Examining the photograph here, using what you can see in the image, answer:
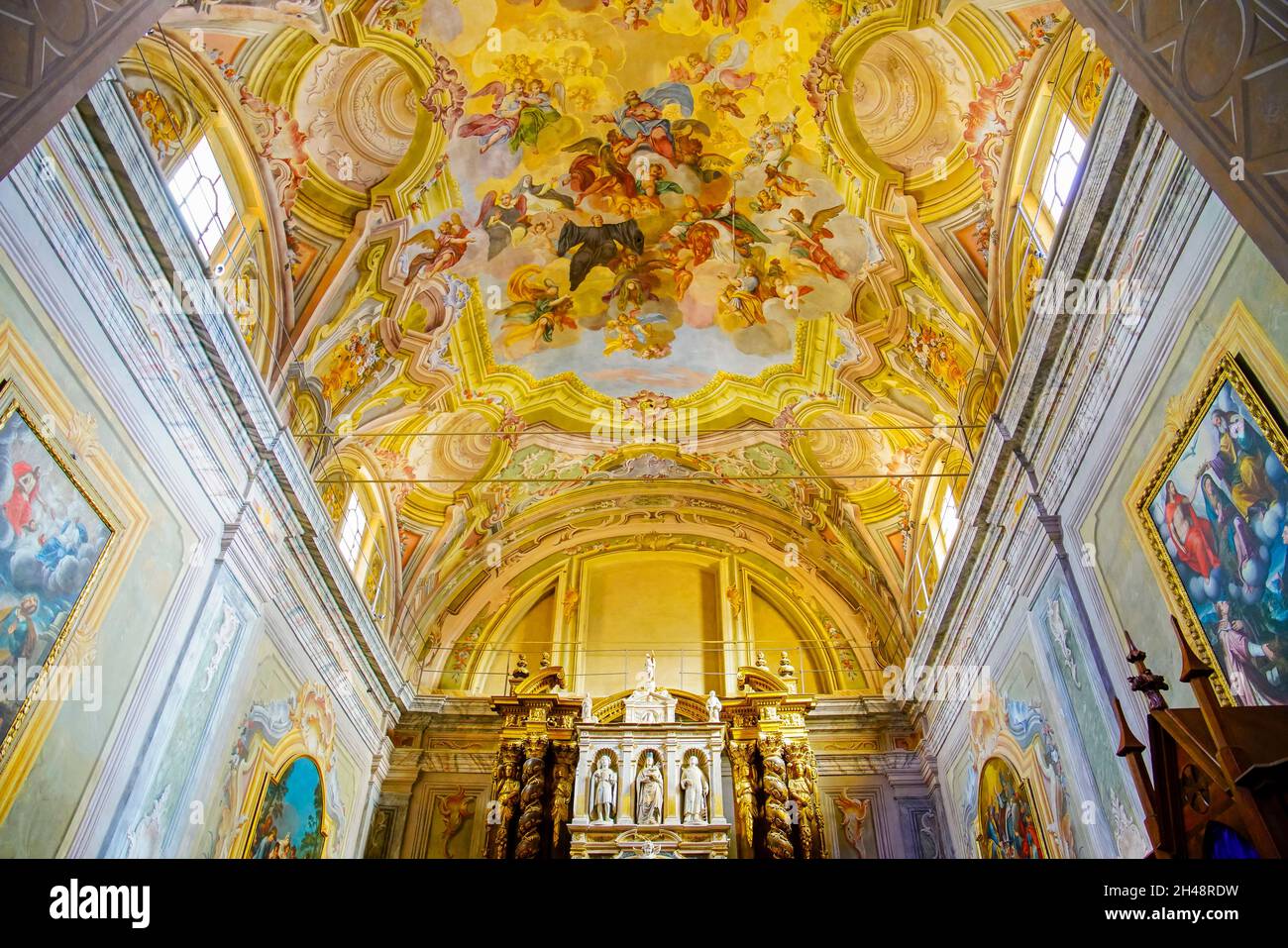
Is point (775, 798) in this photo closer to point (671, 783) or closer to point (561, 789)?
point (671, 783)

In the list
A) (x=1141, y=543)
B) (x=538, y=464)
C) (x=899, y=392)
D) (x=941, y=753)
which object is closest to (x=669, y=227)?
(x=899, y=392)

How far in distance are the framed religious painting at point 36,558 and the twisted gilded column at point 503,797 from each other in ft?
24.6

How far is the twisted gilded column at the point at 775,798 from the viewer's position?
495 inches

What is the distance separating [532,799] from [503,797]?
1.49ft

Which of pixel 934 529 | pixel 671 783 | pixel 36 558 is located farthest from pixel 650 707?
pixel 36 558

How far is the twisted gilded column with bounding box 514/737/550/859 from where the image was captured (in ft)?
41.5

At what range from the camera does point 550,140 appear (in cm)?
1120

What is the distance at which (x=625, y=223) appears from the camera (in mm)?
12352

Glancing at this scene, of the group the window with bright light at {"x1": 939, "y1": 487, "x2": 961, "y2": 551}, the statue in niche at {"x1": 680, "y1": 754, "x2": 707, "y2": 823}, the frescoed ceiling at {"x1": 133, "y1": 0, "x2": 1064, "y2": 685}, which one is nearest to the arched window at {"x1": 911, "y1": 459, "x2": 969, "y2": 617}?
the window with bright light at {"x1": 939, "y1": 487, "x2": 961, "y2": 551}

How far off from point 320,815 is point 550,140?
9577 millimetres

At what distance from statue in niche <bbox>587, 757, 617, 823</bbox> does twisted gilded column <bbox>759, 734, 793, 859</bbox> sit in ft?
7.72

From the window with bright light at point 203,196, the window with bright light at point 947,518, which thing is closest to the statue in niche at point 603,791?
the window with bright light at point 947,518

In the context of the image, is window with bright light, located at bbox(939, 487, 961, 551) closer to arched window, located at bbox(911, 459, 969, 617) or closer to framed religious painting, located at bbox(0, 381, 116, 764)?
arched window, located at bbox(911, 459, 969, 617)
